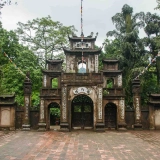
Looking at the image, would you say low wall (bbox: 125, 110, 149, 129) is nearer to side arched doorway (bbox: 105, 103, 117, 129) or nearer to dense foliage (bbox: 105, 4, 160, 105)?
side arched doorway (bbox: 105, 103, 117, 129)

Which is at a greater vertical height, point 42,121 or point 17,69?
point 17,69

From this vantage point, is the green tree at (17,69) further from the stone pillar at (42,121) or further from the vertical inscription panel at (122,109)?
the vertical inscription panel at (122,109)

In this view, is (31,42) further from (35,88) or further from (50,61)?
(50,61)

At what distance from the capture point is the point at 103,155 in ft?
30.8

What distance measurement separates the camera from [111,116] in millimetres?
20516

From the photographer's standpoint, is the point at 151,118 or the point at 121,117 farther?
the point at 151,118

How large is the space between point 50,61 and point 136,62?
34.3 ft

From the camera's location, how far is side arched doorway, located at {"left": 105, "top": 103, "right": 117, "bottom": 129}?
20344mm

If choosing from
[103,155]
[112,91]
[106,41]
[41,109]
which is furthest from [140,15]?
[103,155]

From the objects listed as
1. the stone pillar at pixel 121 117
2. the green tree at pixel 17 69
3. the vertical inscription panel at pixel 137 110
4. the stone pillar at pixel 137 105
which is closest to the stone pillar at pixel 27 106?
the green tree at pixel 17 69

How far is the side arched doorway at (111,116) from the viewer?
20.3 meters

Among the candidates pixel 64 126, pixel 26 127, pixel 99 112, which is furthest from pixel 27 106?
pixel 99 112

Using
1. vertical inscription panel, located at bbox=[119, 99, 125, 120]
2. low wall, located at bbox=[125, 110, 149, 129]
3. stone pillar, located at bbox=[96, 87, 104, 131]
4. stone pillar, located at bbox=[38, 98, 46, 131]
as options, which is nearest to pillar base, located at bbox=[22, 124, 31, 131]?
stone pillar, located at bbox=[38, 98, 46, 131]

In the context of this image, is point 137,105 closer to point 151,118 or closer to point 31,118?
point 151,118
